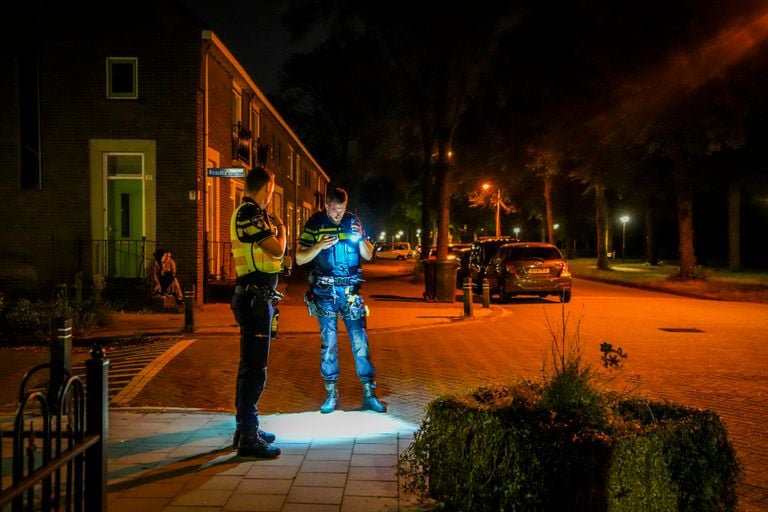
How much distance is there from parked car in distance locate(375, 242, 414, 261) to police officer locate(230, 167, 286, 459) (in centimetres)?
5081

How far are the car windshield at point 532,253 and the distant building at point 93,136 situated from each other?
321 inches

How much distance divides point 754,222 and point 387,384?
5438 cm

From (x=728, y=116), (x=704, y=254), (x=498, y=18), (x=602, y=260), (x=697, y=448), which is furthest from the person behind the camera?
(x=704, y=254)

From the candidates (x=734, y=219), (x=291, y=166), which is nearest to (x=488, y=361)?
(x=291, y=166)

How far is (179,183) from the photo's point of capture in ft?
51.6

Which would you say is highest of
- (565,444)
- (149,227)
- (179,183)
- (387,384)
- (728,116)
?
(728,116)

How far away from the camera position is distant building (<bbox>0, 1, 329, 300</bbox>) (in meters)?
15.6

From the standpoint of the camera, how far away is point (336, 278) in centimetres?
607

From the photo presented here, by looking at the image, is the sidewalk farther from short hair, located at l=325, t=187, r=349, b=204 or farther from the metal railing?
the metal railing

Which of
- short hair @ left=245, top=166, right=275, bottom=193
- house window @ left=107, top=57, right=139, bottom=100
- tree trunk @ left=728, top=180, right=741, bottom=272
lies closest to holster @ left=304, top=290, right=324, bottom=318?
short hair @ left=245, top=166, right=275, bottom=193

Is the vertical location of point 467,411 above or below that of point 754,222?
below

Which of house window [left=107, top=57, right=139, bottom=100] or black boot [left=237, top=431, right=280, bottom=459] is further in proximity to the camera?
house window [left=107, top=57, right=139, bottom=100]

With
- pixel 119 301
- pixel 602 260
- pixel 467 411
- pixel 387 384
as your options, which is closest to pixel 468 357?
pixel 387 384

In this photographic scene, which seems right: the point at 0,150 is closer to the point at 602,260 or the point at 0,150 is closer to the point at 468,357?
the point at 468,357
